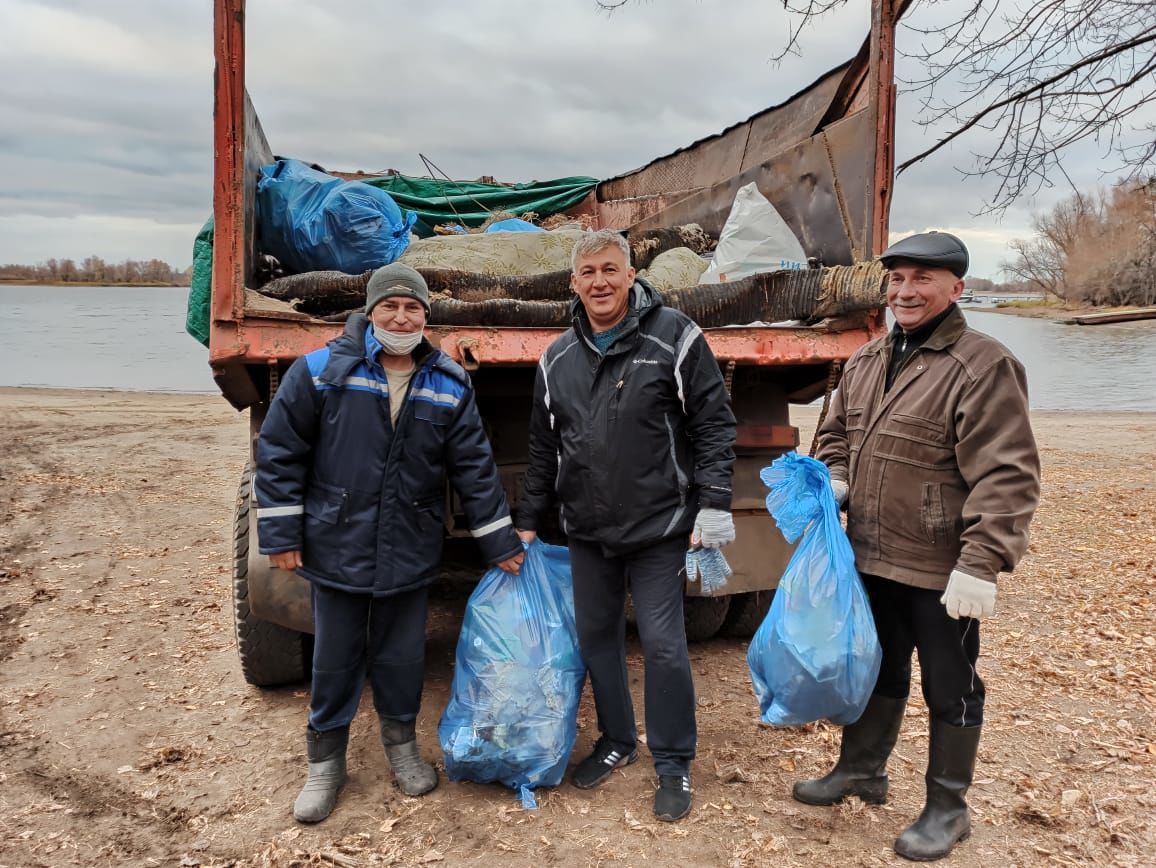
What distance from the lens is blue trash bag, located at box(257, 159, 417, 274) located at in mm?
3439

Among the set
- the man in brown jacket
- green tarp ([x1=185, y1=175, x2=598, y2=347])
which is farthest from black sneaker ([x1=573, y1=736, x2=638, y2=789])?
green tarp ([x1=185, y1=175, x2=598, y2=347])

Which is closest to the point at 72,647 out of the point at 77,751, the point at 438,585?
the point at 77,751

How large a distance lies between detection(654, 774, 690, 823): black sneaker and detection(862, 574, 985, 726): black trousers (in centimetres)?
75

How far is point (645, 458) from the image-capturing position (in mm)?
2490

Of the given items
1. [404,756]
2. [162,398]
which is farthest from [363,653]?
[162,398]

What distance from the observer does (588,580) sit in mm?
2664

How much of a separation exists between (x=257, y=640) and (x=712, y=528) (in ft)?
6.26

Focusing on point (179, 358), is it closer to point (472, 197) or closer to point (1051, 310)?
point (472, 197)

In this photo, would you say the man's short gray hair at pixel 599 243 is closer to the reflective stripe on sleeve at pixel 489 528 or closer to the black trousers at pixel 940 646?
the reflective stripe on sleeve at pixel 489 528

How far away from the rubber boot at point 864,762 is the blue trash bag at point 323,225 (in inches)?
98.9

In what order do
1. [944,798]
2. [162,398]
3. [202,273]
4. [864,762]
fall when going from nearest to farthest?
1. [944,798]
2. [864,762]
3. [202,273]
4. [162,398]

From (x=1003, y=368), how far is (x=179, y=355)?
30337mm

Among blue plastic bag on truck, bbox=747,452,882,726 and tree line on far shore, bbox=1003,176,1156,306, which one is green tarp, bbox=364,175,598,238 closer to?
blue plastic bag on truck, bbox=747,452,882,726

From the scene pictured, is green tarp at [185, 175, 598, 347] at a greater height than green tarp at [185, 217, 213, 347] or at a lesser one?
greater
